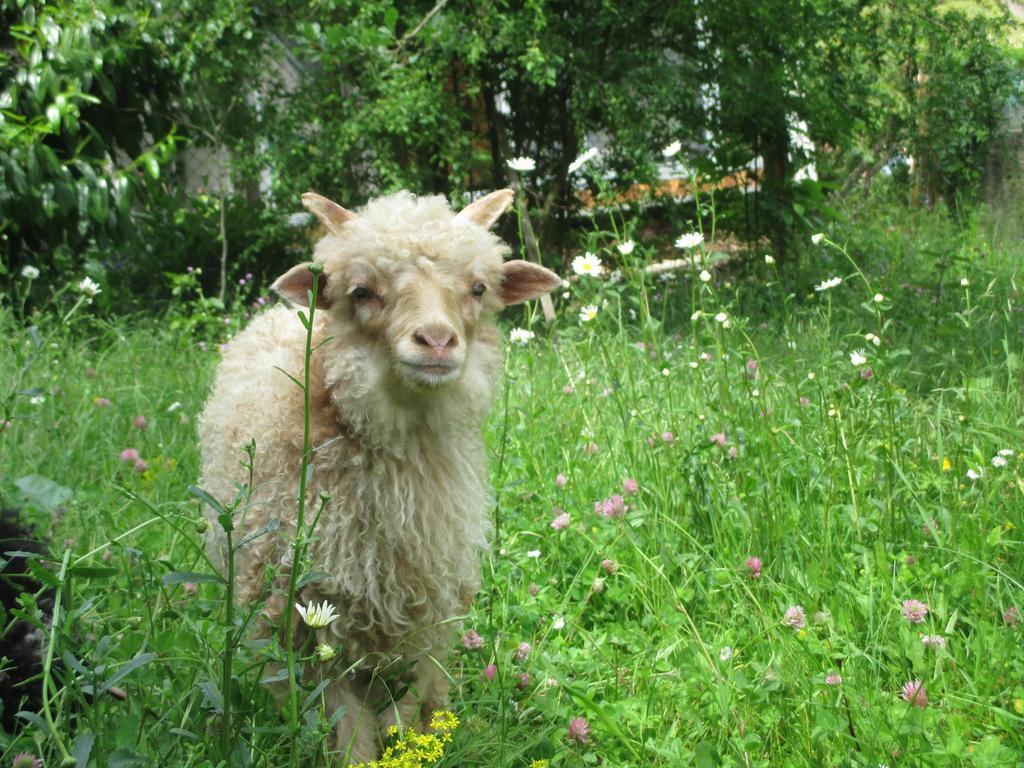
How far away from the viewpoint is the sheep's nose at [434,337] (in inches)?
98.7

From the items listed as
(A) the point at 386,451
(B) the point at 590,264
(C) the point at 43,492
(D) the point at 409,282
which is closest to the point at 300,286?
(D) the point at 409,282

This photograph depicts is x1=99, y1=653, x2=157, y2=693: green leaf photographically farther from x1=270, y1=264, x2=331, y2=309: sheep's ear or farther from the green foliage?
the green foliage

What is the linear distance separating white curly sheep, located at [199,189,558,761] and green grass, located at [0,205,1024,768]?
18 centimetres

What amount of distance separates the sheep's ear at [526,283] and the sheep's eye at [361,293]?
1.56ft

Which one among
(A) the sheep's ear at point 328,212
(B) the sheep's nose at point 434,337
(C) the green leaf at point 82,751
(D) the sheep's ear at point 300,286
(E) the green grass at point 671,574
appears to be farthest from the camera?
(A) the sheep's ear at point 328,212

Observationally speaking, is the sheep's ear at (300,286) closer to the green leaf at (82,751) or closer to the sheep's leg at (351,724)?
the sheep's leg at (351,724)

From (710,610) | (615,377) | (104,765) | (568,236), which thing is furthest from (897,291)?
(104,765)

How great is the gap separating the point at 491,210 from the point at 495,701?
1.36 m

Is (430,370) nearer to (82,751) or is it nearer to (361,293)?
(361,293)

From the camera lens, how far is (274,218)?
7.95 m

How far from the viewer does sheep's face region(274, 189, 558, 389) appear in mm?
2539

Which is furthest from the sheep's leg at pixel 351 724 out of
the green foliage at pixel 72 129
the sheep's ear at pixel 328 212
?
the green foliage at pixel 72 129

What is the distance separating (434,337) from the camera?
2510 mm

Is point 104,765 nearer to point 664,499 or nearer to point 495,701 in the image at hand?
point 495,701
